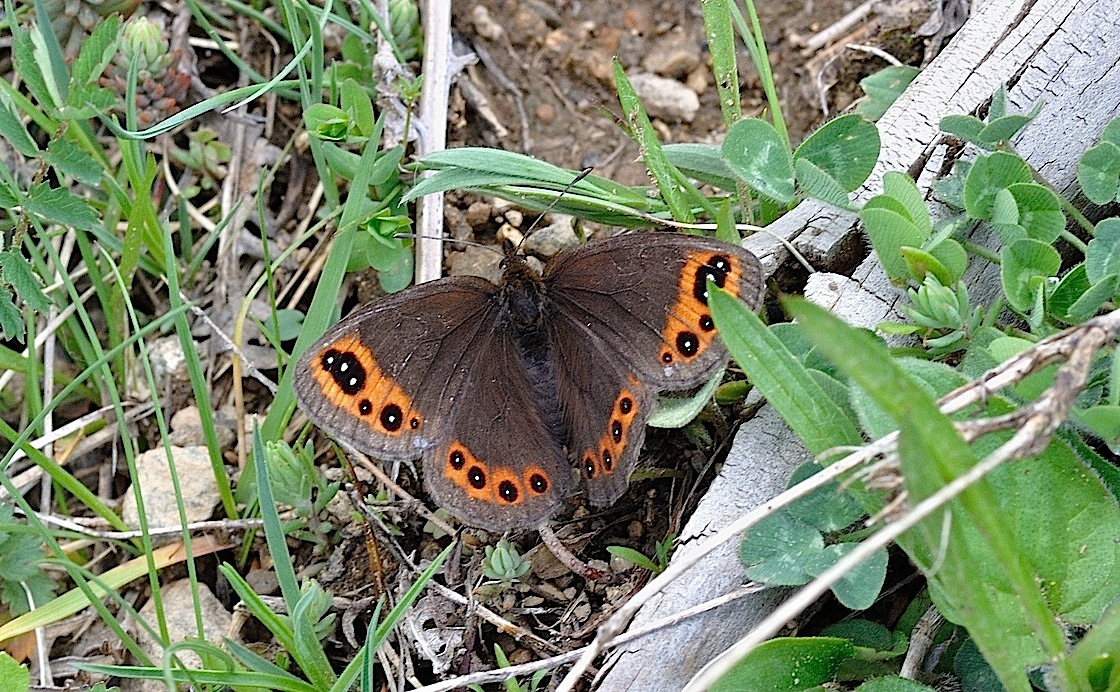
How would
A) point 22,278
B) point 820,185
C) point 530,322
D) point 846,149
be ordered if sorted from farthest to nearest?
1. point 530,322
2. point 22,278
3. point 846,149
4. point 820,185

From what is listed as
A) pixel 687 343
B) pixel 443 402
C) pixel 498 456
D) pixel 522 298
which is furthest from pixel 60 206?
pixel 687 343

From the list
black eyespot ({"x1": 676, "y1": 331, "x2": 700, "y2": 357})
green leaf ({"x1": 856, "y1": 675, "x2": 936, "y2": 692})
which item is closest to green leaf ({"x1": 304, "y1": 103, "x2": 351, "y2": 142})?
black eyespot ({"x1": 676, "y1": 331, "x2": 700, "y2": 357})

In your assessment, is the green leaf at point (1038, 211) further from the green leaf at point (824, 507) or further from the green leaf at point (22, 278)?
the green leaf at point (22, 278)

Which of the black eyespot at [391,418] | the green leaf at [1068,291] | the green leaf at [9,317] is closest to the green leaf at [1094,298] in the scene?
the green leaf at [1068,291]

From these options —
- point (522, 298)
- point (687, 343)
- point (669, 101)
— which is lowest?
point (522, 298)

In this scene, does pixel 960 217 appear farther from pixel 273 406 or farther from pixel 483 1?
pixel 483 1

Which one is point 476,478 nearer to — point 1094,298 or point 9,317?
point 9,317

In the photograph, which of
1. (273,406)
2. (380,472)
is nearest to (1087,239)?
(380,472)

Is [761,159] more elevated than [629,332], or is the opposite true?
[761,159]
